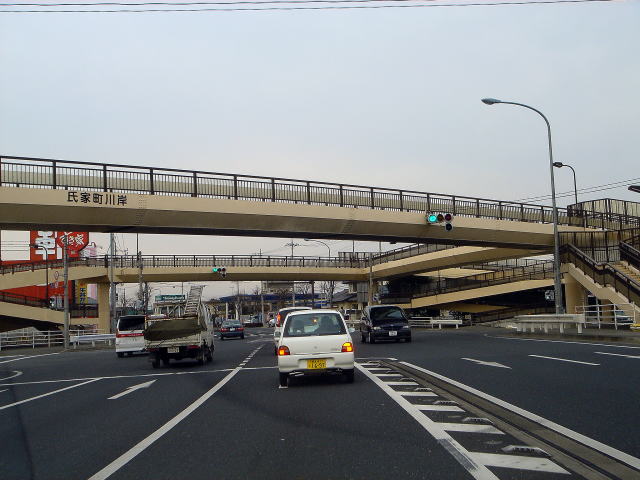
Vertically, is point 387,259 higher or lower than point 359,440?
higher

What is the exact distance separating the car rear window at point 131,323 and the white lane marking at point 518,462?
81.4 ft

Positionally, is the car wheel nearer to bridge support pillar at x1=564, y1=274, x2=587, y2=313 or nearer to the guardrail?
bridge support pillar at x1=564, y1=274, x2=587, y2=313

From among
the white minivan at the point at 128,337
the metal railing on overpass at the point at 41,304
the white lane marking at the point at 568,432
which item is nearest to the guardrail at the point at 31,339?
the metal railing on overpass at the point at 41,304

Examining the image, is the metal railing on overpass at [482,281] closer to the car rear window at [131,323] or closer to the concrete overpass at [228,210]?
the concrete overpass at [228,210]

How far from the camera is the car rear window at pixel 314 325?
43.1ft

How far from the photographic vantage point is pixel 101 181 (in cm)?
2336

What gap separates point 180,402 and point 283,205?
15833 millimetres

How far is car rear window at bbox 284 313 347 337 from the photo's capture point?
1312 centimetres

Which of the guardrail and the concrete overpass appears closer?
the concrete overpass

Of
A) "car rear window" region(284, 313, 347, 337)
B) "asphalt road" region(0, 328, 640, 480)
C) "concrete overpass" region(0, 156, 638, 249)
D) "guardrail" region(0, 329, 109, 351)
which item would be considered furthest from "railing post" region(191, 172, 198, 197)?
"guardrail" region(0, 329, 109, 351)

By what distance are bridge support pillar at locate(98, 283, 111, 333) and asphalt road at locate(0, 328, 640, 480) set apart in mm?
34644

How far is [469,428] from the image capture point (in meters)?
7.80

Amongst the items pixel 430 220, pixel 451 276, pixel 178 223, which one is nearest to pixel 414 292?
pixel 451 276

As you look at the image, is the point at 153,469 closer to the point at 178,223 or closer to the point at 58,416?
the point at 58,416
